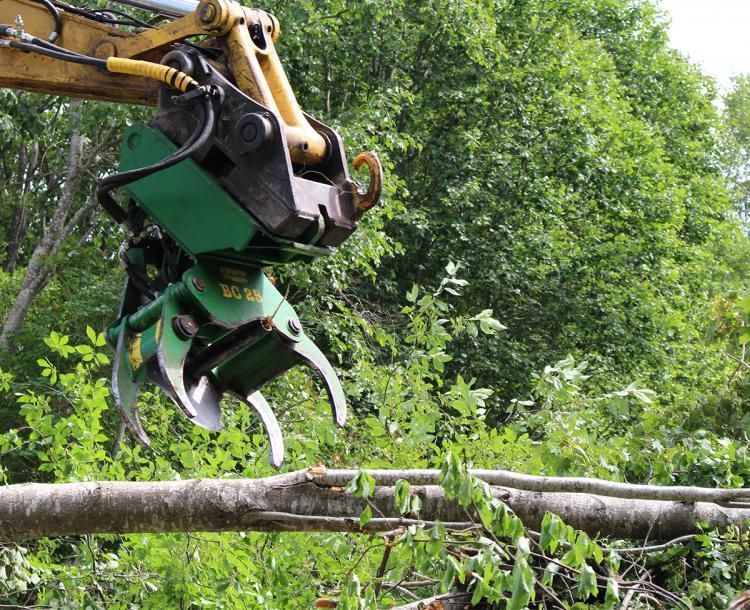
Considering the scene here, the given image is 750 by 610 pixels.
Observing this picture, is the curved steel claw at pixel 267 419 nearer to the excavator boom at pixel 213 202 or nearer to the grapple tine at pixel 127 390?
the excavator boom at pixel 213 202

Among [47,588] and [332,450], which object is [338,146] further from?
[332,450]

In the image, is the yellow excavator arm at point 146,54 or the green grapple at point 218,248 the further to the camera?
the yellow excavator arm at point 146,54

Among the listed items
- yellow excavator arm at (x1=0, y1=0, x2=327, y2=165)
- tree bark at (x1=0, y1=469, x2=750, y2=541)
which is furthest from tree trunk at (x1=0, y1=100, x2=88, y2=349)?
tree bark at (x1=0, y1=469, x2=750, y2=541)

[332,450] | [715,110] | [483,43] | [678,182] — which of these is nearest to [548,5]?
[483,43]

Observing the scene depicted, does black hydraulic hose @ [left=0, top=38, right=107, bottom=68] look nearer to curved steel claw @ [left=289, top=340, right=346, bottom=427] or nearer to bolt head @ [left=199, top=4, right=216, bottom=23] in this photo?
bolt head @ [left=199, top=4, right=216, bottom=23]

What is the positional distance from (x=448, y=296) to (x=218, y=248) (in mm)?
13543

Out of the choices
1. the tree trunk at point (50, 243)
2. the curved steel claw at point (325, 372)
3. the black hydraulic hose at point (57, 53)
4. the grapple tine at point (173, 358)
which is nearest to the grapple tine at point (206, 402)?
the grapple tine at point (173, 358)

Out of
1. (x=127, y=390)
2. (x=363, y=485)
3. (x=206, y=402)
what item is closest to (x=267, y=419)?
(x=206, y=402)

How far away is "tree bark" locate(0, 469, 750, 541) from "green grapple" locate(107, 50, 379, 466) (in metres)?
0.21

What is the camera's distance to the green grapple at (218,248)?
Answer: 391 centimetres

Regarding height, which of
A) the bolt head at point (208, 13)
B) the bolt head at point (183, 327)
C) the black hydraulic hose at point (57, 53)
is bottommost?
the bolt head at point (183, 327)

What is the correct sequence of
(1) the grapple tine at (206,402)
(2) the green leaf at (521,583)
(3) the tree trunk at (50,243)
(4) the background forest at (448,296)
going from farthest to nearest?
(3) the tree trunk at (50,243), (4) the background forest at (448,296), (1) the grapple tine at (206,402), (2) the green leaf at (521,583)

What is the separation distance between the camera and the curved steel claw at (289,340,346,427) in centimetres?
433

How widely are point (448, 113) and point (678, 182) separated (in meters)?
5.94
